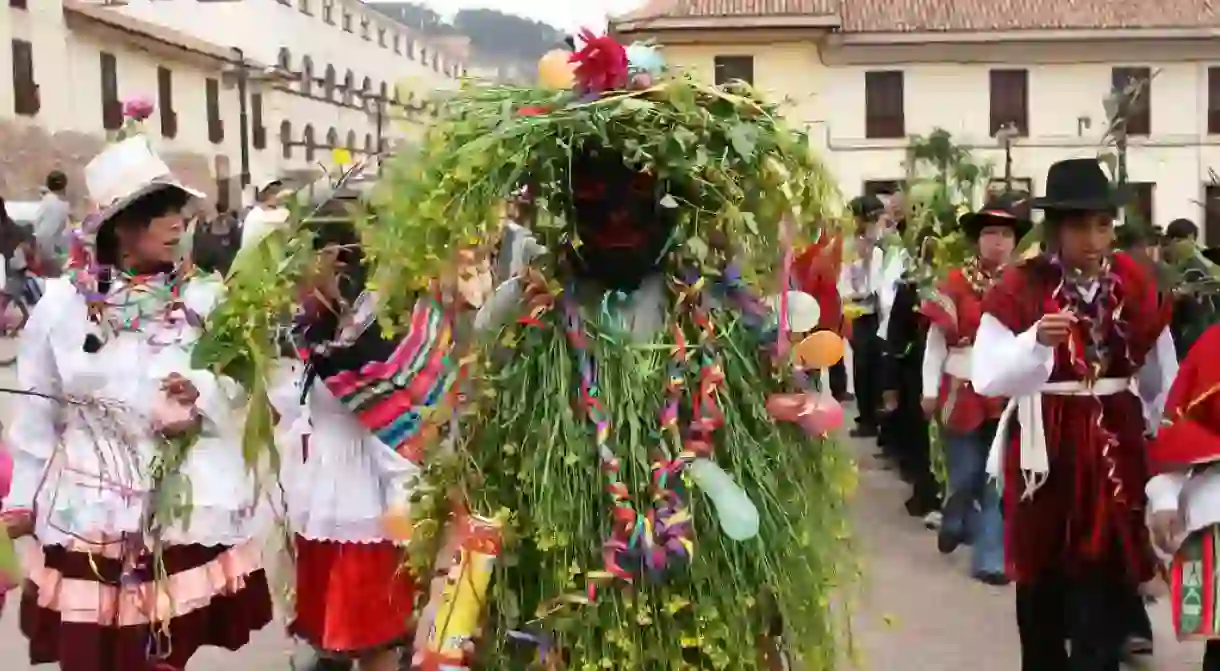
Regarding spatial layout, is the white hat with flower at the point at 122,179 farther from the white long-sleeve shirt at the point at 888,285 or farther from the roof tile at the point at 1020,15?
the roof tile at the point at 1020,15

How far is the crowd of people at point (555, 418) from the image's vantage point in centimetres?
299

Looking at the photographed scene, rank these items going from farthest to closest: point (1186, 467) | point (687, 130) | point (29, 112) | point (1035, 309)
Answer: point (29, 112), point (1035, 309), point (1186, 467), point (687, 130)

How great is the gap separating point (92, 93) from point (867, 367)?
75.9ft

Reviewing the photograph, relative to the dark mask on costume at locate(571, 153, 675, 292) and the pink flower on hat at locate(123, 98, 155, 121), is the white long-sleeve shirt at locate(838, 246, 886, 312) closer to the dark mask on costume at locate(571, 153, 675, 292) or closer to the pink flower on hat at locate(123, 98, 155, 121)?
the pink flower on hat at locate(123, 98, 155, 121)

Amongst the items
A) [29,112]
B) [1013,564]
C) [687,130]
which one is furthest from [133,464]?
[29,112]

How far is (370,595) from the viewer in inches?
174

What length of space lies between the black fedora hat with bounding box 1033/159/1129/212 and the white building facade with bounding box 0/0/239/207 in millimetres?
18296

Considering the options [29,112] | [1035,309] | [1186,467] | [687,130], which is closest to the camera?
[687,130]

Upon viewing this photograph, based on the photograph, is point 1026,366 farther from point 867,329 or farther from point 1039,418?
point 867,329

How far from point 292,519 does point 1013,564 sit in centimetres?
228

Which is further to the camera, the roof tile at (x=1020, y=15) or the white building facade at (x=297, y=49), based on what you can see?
the white building facade at (x=297, y=49)

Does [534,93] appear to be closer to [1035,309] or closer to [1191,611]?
[1035,309]

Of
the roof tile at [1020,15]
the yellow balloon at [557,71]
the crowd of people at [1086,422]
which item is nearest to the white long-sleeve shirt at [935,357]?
the crowd of people at [1086,422]

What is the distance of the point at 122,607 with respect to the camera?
402 centimetres
